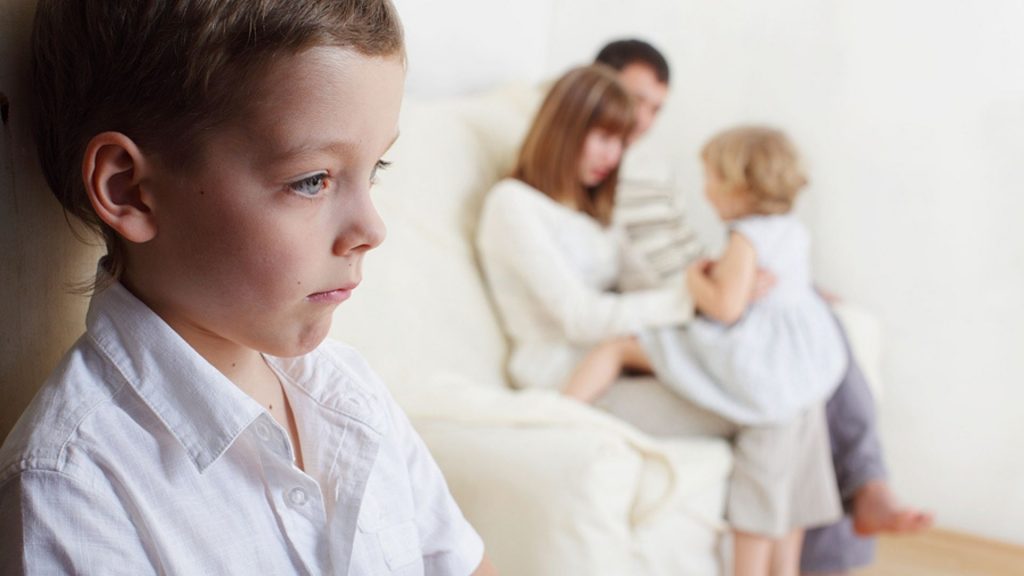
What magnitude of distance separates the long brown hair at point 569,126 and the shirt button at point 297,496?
144 centimetres

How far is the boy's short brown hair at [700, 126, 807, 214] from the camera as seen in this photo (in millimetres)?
2092

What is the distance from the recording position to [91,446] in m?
0.60

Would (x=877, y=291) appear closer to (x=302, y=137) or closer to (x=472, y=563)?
(x=472, y=563)

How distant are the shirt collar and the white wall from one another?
1.77 meters

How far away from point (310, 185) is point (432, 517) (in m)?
0.31

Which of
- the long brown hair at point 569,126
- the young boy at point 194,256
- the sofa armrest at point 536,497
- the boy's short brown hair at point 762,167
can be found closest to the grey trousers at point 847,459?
the boy's short brown hair at point 762,167

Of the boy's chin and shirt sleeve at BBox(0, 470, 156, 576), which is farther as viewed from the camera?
the boy's chin

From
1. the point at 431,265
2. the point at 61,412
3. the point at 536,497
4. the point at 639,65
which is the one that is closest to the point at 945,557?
the point at 639,65

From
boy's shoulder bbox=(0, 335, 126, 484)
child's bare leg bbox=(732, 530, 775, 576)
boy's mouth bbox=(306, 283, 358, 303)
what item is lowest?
child's bare leg bbox=(732, 530, 775, 576)

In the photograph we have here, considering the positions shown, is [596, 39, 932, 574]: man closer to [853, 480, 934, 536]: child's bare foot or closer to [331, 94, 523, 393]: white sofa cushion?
[853, 480, 934, 536]: child's bare foot

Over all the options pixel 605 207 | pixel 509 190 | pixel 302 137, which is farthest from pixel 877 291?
pixel 302 137

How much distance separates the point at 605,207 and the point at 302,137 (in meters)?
1.62

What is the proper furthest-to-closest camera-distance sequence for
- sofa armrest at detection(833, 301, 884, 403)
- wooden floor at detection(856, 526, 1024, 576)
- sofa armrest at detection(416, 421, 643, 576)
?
wooden floor at detection(856, 526, 1024, 576), sofa armrest at detection(833, 301, 884, 403), sofa armrest at detection(416, 421, 643, 576)

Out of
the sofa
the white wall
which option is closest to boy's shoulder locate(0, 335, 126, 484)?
the sofa
